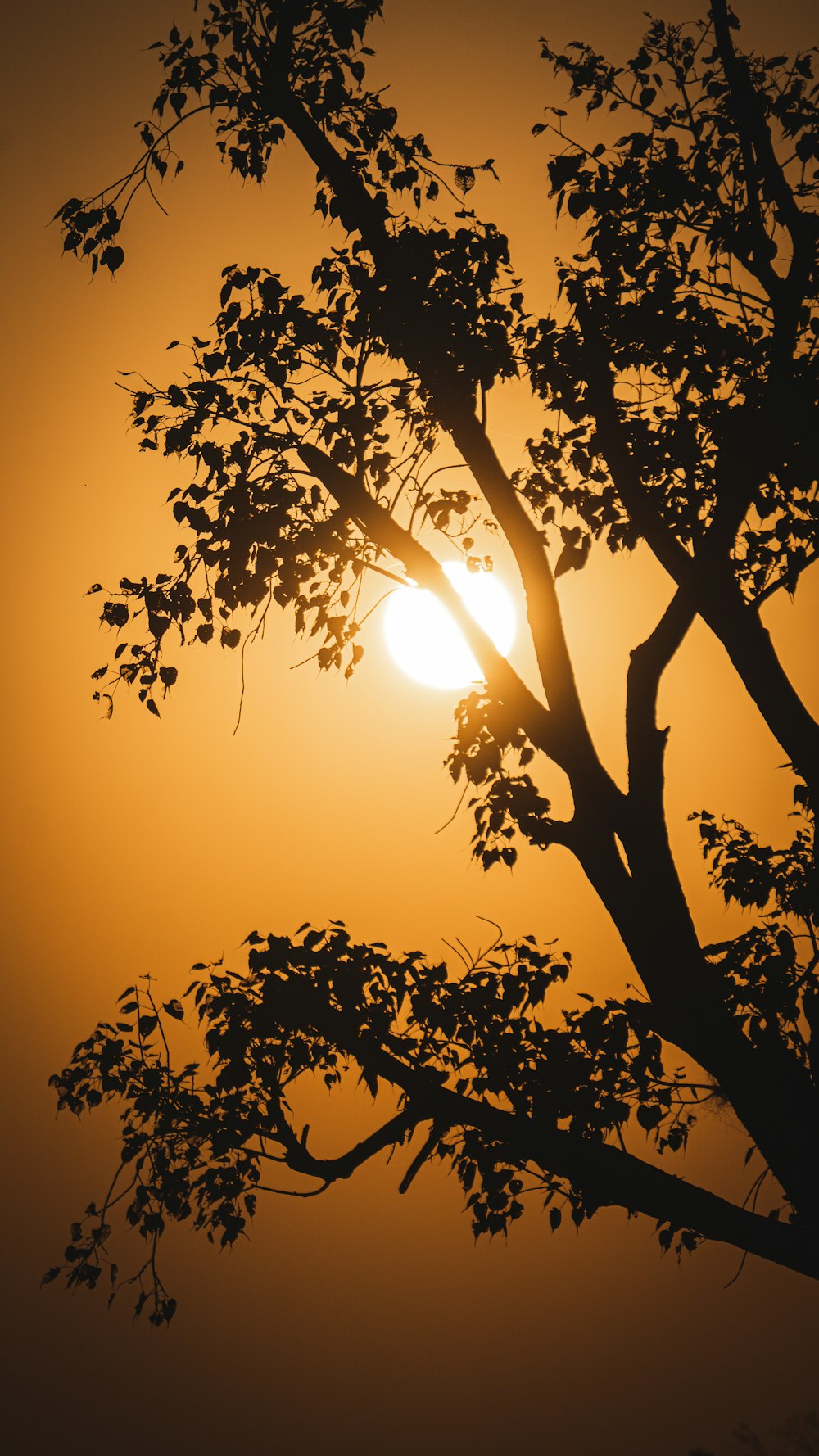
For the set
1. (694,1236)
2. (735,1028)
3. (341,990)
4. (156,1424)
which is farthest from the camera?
(156,1424)

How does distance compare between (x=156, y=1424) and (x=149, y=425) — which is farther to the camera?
(x=156, y=1424)

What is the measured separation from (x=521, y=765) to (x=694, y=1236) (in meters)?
3.29

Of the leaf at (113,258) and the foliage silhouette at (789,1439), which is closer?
the leaf at (113,258)

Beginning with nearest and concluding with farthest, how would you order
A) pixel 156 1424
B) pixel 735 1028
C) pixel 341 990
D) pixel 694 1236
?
pixel 735 1028, pixel 694 1236, pixel 341 990, pixel 156 1424

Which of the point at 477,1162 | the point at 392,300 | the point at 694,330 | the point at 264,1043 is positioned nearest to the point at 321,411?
the point at 392,300

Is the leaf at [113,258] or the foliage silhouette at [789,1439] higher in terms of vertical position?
the leaf at [113,258]

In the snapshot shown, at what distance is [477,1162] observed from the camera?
256 inches

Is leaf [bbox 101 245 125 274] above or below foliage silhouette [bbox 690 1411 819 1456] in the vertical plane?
above

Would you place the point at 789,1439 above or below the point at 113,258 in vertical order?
below

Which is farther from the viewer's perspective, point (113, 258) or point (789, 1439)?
point (789, 1439)

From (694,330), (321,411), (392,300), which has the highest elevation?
(694,330)

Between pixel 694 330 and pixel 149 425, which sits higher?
pixel 694 330

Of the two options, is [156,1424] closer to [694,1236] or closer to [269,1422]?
[269,1422]

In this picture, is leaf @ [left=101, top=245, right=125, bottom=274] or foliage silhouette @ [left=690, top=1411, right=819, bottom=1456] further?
foliage silhouette @ [left=690, top=1411, right=819, bottom=1456]
